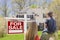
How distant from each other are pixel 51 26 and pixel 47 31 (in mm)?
85

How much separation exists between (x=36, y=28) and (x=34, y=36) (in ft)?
0.35

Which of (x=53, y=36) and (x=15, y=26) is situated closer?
(x=15, y=26)

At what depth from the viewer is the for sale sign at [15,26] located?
2.49 metres

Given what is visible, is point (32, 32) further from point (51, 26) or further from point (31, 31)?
point (51, 26)

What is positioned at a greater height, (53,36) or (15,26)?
(15,26)

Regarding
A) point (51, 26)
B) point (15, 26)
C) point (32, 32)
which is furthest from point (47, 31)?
point (15, 26)

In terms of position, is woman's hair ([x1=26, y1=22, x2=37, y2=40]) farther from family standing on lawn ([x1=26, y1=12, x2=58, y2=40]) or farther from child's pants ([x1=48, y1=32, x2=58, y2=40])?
child's pants ([x1=48, y1=32, x2=58, y2=40])

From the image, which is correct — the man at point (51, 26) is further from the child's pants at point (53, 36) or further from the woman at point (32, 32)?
the woman at point (32, 32)

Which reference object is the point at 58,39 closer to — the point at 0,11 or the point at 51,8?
the point at 51,8

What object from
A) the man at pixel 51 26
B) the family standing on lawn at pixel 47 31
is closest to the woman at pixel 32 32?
the family standing on lawn at pixel 47 31

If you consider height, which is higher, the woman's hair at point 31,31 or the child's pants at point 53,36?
the woman's hair at point 31,31

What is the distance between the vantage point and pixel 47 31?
8.47 ft

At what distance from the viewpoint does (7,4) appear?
97.8 inches

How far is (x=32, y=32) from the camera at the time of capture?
2.54 m
